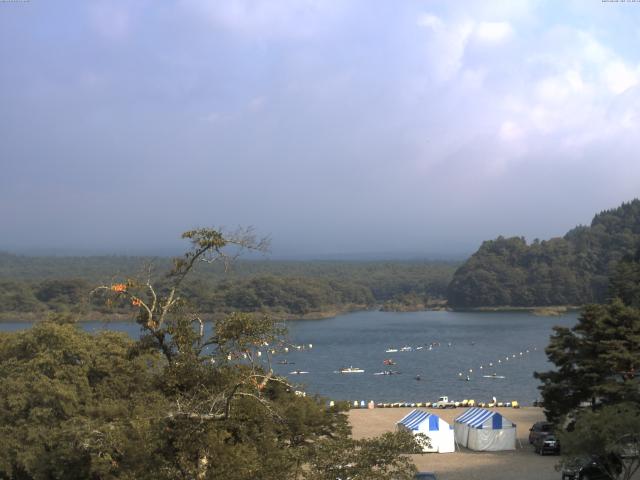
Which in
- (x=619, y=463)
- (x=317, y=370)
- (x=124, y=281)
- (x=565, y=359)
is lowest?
(x=317, y=370)

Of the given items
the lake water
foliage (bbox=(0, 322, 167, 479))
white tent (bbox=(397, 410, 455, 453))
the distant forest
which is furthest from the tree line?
the distant forest

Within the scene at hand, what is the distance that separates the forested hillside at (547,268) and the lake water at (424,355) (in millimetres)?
6270

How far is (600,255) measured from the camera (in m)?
95.9

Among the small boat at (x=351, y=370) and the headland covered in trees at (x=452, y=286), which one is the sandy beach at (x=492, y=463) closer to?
the small boat at (x=351, y=370)

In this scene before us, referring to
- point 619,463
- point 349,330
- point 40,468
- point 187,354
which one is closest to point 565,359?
point 619,463

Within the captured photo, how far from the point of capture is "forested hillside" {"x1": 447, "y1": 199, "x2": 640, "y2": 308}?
8950 cm

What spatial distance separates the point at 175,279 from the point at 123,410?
7.14 m

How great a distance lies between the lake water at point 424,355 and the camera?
38.4m

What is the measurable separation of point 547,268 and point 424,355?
146ft

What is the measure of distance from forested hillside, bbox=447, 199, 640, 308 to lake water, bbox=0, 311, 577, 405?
6.27m

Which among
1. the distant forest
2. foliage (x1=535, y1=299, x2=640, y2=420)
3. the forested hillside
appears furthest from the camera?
the forested hillside

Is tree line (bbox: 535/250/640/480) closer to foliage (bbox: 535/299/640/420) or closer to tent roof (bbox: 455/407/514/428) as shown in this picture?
foliage (bbox: 535/299/640/420)

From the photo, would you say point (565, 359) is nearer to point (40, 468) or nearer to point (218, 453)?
point (40, 468)

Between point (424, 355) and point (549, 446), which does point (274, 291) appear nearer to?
point (424, 355)
